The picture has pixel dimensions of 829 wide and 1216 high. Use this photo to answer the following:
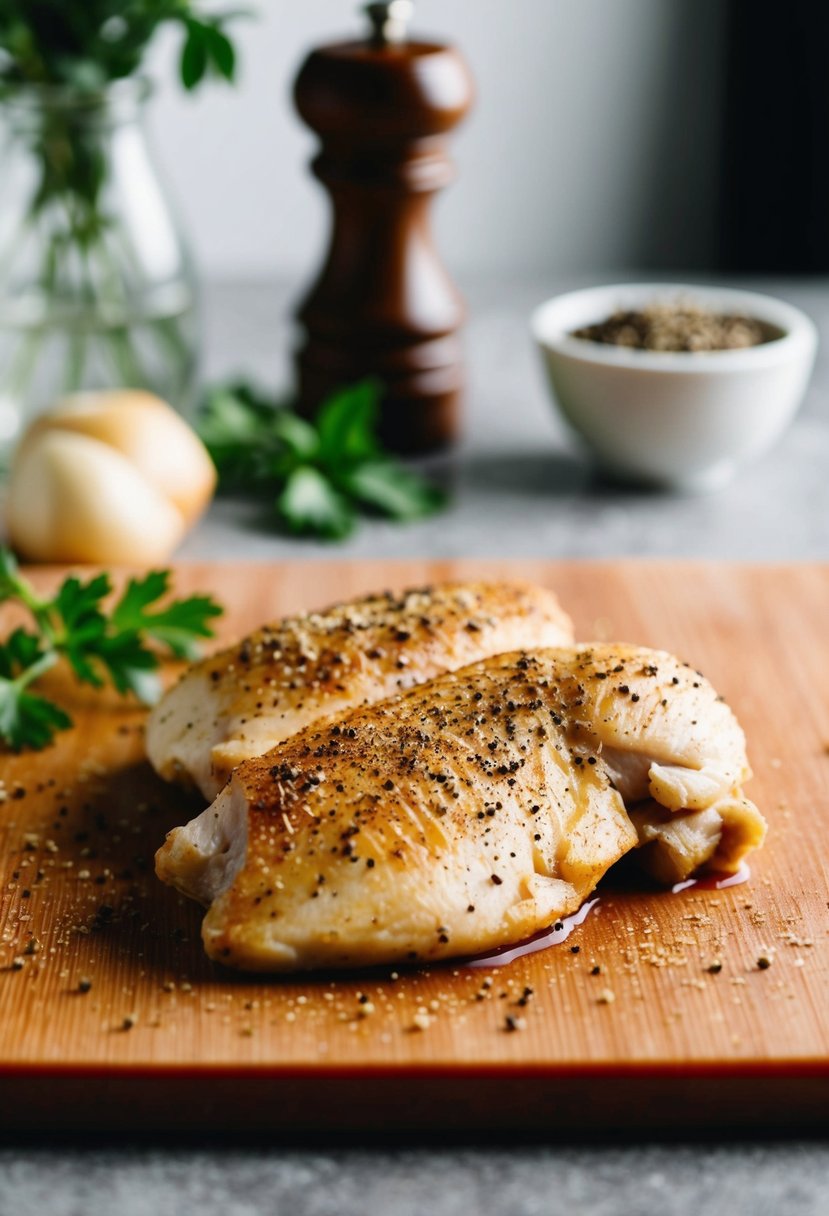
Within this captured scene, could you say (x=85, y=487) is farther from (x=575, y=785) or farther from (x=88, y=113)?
(x=575, y=785)

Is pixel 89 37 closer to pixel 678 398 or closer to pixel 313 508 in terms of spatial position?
pixel 313 508

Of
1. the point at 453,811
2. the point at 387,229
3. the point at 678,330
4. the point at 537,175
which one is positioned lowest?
the point at 537,175

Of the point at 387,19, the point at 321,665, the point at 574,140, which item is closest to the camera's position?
the point at 321,665

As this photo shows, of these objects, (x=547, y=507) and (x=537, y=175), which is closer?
(x=547, y=507)

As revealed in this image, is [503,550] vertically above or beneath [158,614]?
beneath

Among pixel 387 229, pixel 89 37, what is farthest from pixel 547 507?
pixel 89 37

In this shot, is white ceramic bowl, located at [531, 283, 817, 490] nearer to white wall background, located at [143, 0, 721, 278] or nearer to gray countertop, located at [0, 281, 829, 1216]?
gray countertop, located at [0, 281, 829, 1216]
